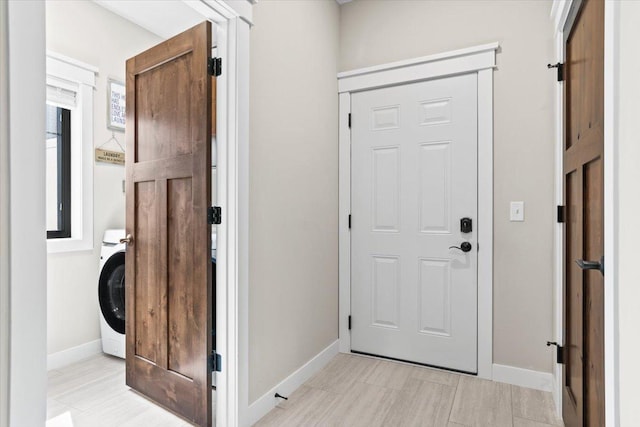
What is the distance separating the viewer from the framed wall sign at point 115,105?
299 centimetres

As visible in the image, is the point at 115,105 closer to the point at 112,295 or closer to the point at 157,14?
the point at 157,14

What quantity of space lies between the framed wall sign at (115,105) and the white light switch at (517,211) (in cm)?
308

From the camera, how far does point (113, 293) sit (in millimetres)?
2781

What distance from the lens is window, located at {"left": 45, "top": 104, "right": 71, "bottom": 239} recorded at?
2.77 metres

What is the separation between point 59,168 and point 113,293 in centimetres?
106

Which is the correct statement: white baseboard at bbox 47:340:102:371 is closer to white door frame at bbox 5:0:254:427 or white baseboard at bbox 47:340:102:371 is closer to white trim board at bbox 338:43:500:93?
white door frame at bbox 5:0:254:427

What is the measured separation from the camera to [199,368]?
1847mm

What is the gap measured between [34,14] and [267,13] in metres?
1.33

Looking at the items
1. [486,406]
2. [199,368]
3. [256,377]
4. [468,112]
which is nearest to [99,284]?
[199,368]

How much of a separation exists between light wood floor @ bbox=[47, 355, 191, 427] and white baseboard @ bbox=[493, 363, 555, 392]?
1.90 meters
